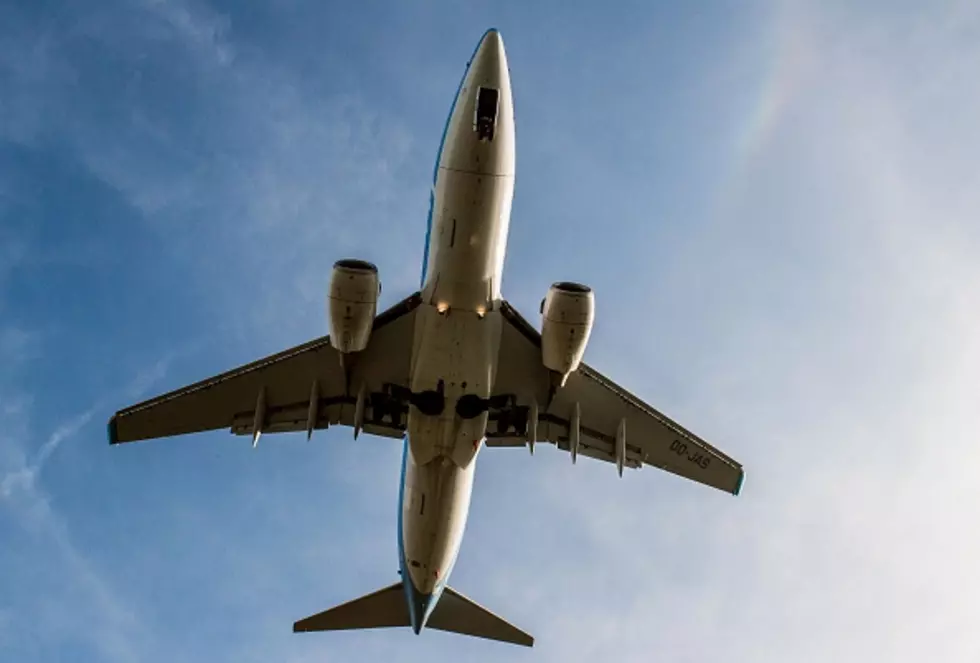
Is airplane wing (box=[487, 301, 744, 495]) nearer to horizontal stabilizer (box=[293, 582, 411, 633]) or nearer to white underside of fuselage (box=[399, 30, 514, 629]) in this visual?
white underside of fuselage (box=[399, 30, 514, 629])

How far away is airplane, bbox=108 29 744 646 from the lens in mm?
19656

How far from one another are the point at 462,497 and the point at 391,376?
3.71 metres

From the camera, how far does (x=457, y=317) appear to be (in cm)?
2105

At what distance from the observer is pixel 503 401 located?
24.2m

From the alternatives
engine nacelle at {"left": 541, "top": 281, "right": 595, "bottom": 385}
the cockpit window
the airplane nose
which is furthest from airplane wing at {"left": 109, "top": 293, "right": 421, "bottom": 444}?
the airplane nose

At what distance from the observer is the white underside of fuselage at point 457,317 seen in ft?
63.7

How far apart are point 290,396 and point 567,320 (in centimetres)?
892

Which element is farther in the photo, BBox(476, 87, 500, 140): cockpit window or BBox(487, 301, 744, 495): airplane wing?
BBox(487, 301, 744, 495): airplane wing

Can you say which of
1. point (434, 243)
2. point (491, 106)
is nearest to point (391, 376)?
point (434, 243)

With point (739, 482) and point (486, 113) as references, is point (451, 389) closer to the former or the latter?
point (486, 113)

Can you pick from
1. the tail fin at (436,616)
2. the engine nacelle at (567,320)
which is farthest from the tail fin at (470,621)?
the engine nacelle at (567,320)

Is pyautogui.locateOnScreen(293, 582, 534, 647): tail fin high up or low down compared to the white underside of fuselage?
down

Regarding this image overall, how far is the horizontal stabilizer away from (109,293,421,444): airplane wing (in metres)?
5.57

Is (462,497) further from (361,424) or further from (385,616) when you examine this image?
(385,616)
